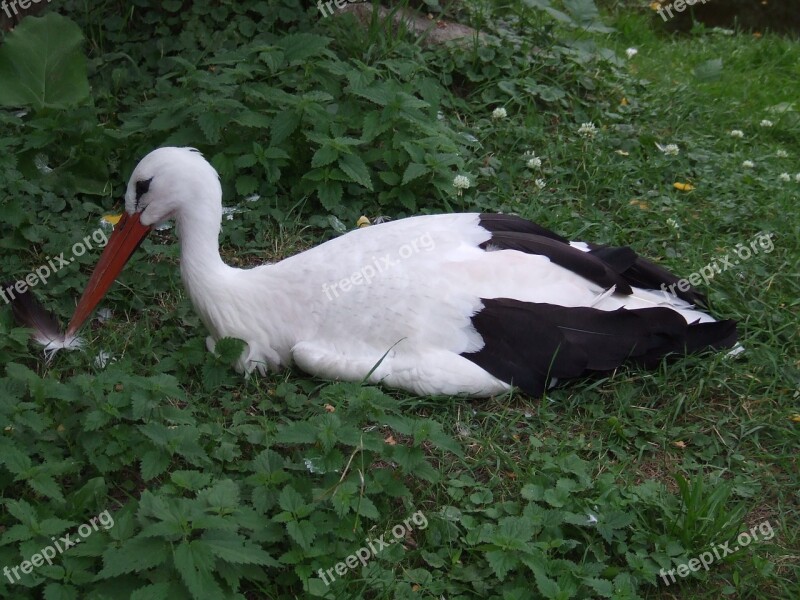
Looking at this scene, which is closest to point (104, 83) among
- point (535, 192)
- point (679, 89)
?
point (535, 192)

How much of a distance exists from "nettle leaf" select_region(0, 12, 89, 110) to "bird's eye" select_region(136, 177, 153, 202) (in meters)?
1.48

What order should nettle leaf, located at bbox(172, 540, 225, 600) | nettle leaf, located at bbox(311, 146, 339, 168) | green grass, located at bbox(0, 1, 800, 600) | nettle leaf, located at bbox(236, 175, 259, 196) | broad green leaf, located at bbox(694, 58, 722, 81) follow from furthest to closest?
broad green leaf, located at bbox(694, 58, 722, 81) < nettle leaf, located at bbox(236, 175, 259, 196) < nettle leaf, located at bbox(311, 146, 339, 168) < green grass, located at bbox(0, 1, 800, 600) < nettle leaf, located at bbox(172, 540, 225, 600)

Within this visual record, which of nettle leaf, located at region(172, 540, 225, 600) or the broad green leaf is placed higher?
the broad green leaf

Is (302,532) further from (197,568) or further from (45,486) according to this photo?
(45,486)

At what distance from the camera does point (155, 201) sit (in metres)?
4.34

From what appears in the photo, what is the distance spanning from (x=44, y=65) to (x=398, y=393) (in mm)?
2944

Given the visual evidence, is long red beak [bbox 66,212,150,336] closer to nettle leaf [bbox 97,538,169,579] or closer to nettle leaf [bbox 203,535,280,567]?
nettle leaf [bbox 97,538,169,579]

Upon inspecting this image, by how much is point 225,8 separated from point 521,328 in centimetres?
328

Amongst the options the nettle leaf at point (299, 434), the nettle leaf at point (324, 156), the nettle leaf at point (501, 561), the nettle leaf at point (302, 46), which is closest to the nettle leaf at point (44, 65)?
the nettle leaf at point (302, 46)

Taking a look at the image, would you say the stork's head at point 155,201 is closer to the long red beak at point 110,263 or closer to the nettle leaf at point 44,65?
the long red beak at point 110,263

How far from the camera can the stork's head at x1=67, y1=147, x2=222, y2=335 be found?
168 inches

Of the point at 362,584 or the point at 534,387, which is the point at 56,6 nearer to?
the point at 534,387

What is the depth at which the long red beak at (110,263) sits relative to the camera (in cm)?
446

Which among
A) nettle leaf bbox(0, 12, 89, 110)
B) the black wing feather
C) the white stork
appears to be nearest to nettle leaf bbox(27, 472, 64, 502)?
the white stork
